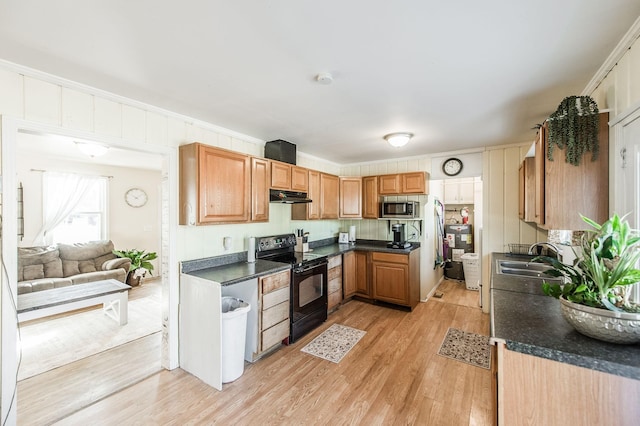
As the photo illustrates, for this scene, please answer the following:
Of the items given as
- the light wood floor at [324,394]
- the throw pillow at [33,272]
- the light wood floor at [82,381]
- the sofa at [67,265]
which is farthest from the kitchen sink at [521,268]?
the throw pillow at [33,272]

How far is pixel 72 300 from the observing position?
2.95 meters

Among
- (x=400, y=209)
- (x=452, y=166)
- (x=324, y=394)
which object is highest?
(x=452, y=166)

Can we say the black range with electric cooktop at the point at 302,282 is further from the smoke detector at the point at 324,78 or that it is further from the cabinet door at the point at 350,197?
the smoke detector at the point at 324,78

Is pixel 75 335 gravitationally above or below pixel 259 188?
below

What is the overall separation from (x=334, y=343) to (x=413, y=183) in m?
2.67

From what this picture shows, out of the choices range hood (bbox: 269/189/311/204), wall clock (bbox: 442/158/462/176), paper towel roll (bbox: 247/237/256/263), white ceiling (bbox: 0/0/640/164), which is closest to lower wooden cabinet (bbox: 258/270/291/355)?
paper towel roll (bbox: 247/237/256/263)

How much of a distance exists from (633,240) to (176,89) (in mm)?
2814

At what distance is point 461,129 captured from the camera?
3018 millimetres

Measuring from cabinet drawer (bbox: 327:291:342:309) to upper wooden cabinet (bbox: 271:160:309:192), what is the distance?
1.60 metres

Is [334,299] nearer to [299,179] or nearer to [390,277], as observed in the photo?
[390,277]

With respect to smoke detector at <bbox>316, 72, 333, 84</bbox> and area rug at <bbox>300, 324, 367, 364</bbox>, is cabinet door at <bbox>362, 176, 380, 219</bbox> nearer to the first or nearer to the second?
area rug at <bbox>300, 324, 367, 364</bbox>

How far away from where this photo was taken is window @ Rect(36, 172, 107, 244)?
185 inches

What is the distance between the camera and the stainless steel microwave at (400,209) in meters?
4.25

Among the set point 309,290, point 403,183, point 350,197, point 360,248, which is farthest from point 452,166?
point 309,290
